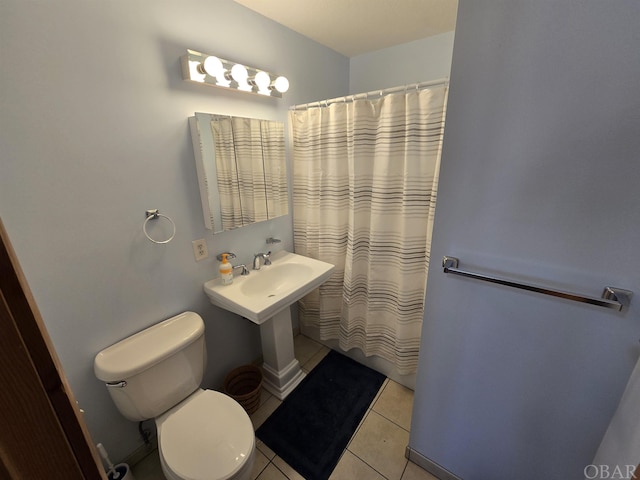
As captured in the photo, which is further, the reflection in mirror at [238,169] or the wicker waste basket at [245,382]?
the wicker waste basket at [245,382]

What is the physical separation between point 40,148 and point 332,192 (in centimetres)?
136

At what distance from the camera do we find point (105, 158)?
3.51ft

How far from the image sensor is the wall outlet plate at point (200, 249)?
1438 millimetres

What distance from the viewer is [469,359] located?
106 cm

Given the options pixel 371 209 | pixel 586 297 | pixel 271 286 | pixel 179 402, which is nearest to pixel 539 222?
pixel 586 297

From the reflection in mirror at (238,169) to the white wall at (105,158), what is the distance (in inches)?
2.5

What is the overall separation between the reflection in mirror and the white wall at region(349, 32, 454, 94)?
0.99 metres

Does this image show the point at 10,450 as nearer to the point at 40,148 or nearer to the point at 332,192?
the point at 40,148

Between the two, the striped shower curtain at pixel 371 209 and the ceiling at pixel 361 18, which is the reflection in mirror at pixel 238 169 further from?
the ceiling at pixel 361 18

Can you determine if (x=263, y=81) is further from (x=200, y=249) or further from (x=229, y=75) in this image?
(x=200, y=249)

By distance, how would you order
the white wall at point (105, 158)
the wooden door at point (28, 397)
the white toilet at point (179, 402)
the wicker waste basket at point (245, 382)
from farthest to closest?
the wicker waste basket at point (245, 382) < the white toilet at point (179, 402) < the white wall at point (105, 158) < the wooden door at point (28, 397)

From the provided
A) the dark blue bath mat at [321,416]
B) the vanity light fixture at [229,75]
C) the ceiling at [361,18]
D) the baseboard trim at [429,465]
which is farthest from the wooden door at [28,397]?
the ceiling at [361,18]

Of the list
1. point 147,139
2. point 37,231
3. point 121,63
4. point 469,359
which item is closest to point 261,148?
point 147,139

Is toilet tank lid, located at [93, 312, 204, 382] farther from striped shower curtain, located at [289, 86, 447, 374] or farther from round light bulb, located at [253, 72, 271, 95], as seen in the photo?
round light bulb, located at [253, 72, 271, 95]
